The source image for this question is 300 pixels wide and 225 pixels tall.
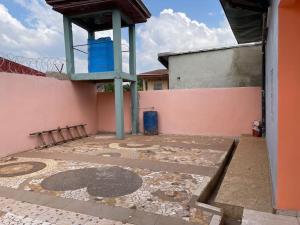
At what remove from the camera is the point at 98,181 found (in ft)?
13.8

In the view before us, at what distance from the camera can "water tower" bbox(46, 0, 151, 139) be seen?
797cm

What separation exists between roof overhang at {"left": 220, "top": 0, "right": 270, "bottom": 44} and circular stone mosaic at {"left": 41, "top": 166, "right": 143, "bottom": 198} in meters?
3.63

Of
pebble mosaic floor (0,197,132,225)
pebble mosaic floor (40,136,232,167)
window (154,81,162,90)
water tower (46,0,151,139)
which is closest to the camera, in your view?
pebble mosaic floor (0,197,132,225)

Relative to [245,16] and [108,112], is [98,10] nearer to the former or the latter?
[108,112]

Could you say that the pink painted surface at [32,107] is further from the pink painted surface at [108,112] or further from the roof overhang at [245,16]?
the roof overhang at [245,16]

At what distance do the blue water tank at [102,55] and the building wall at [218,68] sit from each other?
13.7ft

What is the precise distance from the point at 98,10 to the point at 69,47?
1699mm

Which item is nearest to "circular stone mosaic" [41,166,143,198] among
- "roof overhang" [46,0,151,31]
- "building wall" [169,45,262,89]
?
"roof overhang" [46,0,151,31]

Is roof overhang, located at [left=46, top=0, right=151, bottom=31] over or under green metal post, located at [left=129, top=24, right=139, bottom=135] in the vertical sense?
over

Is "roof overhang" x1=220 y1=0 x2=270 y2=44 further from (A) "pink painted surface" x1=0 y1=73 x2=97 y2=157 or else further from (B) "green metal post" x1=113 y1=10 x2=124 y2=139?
(A) "pink painted surface" x1=0 y1=73 x2=97 y2=157

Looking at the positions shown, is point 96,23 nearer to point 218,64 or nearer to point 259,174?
point 218,64

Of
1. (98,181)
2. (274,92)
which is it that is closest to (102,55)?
(98,181)

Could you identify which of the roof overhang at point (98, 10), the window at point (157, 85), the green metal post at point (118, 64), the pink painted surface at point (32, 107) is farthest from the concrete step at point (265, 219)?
the window at point (157, 85)

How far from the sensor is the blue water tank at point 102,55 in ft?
29.0
